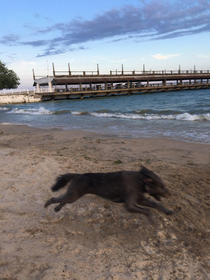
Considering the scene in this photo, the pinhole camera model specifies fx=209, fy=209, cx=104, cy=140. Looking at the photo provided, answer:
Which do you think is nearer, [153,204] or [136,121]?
[153,204]

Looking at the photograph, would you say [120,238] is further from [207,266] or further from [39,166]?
[39,166]

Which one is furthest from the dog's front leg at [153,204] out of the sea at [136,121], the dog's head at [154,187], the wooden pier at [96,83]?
the wooden pier at [96,83]

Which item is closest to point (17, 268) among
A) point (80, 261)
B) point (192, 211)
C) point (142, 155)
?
point (80, 261)

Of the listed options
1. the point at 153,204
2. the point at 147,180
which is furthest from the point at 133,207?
the point at 147,180

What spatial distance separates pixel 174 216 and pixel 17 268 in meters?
1.79

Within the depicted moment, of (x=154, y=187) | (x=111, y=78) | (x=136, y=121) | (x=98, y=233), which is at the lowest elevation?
(x=136, y=121)

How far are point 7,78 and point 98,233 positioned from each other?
59.3 meters

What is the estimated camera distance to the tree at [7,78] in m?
53.3

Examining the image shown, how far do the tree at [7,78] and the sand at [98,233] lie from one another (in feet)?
186

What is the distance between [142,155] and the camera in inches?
208

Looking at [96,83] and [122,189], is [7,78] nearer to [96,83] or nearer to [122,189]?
[96,83]

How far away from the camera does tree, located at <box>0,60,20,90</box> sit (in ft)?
175

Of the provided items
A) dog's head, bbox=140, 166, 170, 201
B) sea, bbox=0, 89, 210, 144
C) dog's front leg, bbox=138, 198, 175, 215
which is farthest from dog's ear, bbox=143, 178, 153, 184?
sea, bbox=0, 89, 210, 144

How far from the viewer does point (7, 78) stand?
53.5m
